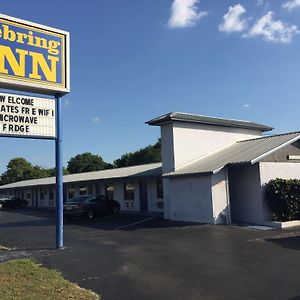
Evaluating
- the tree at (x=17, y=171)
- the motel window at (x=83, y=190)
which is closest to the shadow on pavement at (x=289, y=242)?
the motel window at (x=83, y=190)

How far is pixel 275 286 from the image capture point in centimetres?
801

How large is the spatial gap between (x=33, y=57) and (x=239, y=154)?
11643 millimetres

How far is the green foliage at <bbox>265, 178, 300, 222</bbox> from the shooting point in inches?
730

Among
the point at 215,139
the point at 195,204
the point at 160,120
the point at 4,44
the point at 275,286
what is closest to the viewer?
the point at 275,286

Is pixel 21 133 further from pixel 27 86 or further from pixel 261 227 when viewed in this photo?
pixel 261 227

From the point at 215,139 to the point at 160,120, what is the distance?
148 inches

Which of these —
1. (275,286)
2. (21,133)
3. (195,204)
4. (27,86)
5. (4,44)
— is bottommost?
(275,286)

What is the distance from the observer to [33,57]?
13.9m

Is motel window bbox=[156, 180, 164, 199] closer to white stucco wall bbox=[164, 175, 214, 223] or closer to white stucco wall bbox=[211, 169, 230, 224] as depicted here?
white stucco wall bbox=[164, 175, 214, 223]

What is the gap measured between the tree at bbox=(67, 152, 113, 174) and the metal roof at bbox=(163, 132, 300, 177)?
218 feet

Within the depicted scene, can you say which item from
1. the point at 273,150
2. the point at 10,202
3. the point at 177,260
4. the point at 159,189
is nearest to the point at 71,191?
the point at 10,202

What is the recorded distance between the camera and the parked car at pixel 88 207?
2530cm

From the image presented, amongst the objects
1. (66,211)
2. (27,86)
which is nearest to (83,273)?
(27,86)

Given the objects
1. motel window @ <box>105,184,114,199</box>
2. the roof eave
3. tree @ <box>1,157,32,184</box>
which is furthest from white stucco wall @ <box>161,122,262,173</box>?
tree @ <box>1,157,32,184</box>
